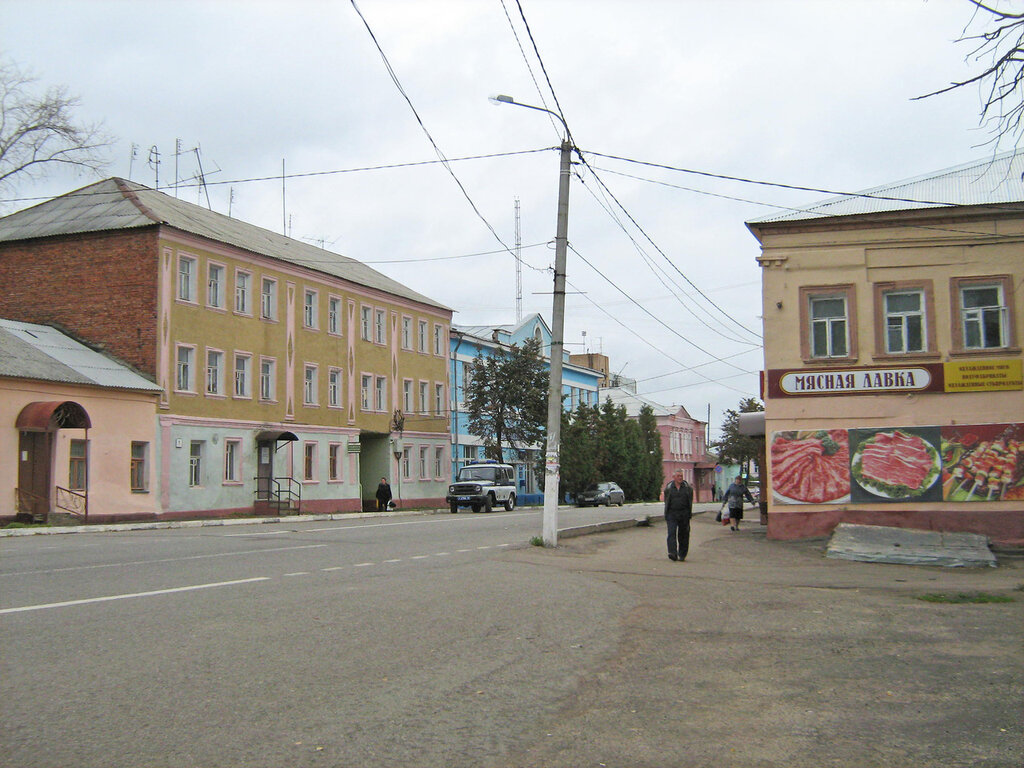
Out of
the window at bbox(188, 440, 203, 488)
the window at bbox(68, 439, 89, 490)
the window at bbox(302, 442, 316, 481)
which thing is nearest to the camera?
the window at bbox(68, 439, 89, 490)

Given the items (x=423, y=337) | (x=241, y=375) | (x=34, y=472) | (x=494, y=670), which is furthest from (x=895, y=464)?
(x=423, y=337)

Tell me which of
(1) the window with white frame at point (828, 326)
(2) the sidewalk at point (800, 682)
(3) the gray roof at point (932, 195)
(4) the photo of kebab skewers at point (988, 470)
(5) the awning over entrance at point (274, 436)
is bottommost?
(2) the sidewalk at point (800, 682)

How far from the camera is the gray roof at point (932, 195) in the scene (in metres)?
22.9

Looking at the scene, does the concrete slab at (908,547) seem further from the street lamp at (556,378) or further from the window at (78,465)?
the window at (78,465)

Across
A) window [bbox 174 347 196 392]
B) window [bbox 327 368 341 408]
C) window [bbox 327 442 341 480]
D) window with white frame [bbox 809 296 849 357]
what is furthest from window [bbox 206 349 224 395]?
window with white frame [bbox 809 296 849 357]

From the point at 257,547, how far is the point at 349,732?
47.6ft

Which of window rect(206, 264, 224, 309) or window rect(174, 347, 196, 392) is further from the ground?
window rect(206, 264, 224, 309)

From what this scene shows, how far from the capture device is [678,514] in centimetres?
1875

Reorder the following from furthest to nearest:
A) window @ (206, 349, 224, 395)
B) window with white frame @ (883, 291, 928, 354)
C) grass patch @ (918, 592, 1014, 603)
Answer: window @ (206, 349, 224, 395) → window with white frame @ (883, 291, 928, 354) → grass patch @ (918, 592, 1014, 603)

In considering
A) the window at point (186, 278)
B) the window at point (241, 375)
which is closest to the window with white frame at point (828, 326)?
the window at point (186, 278)

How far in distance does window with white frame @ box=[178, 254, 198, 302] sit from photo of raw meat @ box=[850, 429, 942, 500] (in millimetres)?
24861

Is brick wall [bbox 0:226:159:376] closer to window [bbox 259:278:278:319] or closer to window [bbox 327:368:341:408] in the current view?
window [bbox 259:278:278:319]

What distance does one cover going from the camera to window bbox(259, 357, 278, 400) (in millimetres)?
42062

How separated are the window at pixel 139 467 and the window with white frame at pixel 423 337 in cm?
2099
